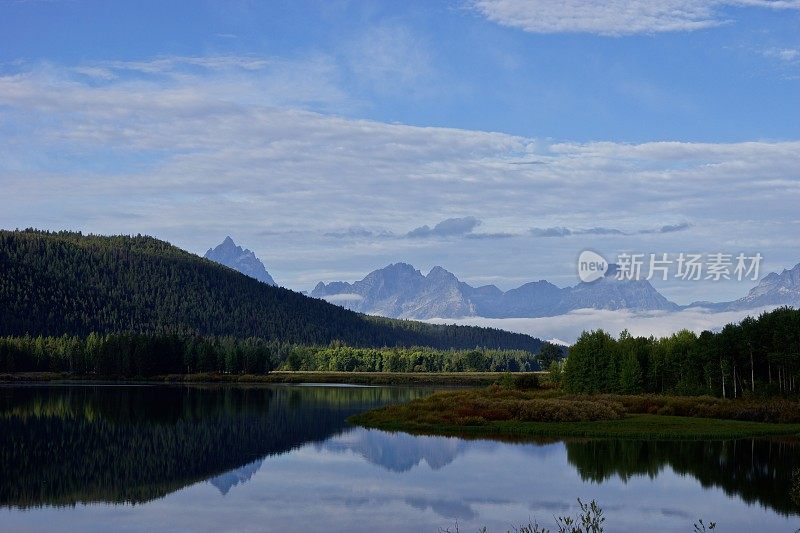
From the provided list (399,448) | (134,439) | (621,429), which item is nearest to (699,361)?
(621,429)

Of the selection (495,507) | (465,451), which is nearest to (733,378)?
(465,451)

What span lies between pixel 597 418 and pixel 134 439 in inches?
1689

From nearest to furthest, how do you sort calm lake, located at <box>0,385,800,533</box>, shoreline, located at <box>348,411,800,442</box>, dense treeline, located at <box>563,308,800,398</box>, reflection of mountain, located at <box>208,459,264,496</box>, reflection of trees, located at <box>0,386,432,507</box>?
Answer: calm lake, located at <box>0,385,800,533</box>
reflection of trees, located at <box>0,386,432,507</box>
reflection of mountain, located at <box>208,459,264,496</box>
shoreline, located at <box>348,411,800,442</box>
dense treeline, located at <box>563,308,800,398</box>

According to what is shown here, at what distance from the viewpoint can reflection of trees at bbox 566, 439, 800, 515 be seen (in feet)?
182

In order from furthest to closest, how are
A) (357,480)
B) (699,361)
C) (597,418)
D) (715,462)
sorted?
(699,361)
(597,418)
(715,462)
(357,480)

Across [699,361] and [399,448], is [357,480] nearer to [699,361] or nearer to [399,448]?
[399,448]

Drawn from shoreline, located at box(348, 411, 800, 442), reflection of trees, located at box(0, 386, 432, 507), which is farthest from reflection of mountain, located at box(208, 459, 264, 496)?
shoreline, located at box(348, 411, 800, 442)

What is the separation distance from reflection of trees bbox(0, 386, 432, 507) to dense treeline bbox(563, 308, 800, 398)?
30.4 meters

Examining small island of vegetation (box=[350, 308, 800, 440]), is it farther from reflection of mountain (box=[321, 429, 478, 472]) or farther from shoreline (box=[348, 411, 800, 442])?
reflection of mountain (box=[321, 429, 478, 472])

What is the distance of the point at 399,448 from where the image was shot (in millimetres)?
76625

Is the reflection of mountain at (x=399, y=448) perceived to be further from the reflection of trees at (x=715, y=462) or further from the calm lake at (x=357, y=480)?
the reflection of trees at (x=715, y=462)

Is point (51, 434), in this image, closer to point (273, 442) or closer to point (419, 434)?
point (273, 442)

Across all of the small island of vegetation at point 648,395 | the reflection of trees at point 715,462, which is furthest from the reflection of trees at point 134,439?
the reflection of trees at point 715,462

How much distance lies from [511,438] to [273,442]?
20.1 metres
